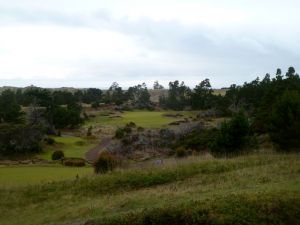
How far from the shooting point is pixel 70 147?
47.2 meters

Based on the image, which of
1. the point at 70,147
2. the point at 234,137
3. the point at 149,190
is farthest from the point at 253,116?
the point at 149,190

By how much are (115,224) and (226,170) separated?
8.63m

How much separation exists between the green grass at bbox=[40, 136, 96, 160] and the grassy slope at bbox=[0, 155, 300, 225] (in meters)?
22.0

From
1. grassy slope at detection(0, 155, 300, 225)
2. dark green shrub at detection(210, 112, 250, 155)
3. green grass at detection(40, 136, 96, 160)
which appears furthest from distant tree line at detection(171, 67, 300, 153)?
green grass at detection(40, 136, 96, 160)

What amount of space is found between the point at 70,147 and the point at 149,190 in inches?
1256

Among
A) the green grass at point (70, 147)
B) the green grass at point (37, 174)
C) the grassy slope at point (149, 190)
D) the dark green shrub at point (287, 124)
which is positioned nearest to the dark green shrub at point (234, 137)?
the dark green shrub at point (287, 124)

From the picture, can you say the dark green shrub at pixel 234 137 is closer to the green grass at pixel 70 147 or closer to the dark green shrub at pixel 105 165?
the dark green shrub at pixel 105 165

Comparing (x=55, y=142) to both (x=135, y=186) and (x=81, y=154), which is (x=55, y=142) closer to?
(x=81, y=154)

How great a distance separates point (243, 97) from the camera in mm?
74312

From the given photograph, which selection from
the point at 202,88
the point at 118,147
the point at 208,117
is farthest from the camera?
the point at 202,88

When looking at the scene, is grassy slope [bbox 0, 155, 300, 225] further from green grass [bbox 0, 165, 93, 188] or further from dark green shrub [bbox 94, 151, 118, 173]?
green grass [bbox 0, 165, 93, 188]

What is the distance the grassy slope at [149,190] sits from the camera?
1283 centimetres

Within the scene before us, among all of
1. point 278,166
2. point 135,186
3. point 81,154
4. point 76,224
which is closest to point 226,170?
point 278,166

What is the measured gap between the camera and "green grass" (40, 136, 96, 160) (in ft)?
137
